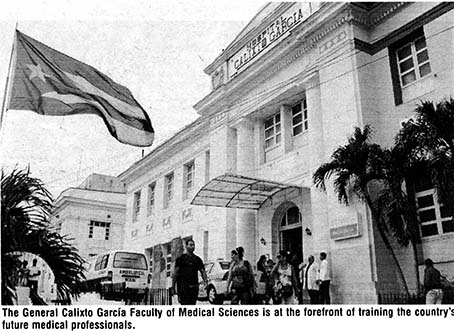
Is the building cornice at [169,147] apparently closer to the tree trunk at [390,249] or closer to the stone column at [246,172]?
the stone column at [246,172]

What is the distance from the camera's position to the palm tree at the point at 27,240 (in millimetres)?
2969

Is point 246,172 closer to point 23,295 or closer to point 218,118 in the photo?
point 218,118

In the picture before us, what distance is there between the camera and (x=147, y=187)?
8.93 meters

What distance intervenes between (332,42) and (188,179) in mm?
3539

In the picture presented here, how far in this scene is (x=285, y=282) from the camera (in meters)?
5.06

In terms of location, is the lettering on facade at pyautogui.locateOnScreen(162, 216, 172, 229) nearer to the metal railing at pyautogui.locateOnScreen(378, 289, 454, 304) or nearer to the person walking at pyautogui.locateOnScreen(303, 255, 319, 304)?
the person walking at pyautogui.locateOnScreen(303, 255, 319, 304)

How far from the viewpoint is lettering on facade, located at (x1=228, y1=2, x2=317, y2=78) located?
630cm

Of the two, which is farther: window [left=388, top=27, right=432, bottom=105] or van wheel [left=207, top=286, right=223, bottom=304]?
van wheel [left=207, top=286, right=223, bottom=304]

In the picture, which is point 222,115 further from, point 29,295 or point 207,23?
point 29,295

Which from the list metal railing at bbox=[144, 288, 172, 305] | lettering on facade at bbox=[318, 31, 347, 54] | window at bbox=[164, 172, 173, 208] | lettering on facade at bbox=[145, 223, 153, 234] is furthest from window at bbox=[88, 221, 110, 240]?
lettering on facade at bbox=[318, 31, 347, 54]

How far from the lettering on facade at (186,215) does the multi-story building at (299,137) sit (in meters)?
0.02

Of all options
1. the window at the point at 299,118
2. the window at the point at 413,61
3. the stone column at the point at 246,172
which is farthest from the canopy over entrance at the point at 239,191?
the window at the point at 413,61

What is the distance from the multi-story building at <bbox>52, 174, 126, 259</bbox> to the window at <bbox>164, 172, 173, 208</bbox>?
77cm

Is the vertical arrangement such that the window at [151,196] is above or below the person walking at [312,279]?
above
